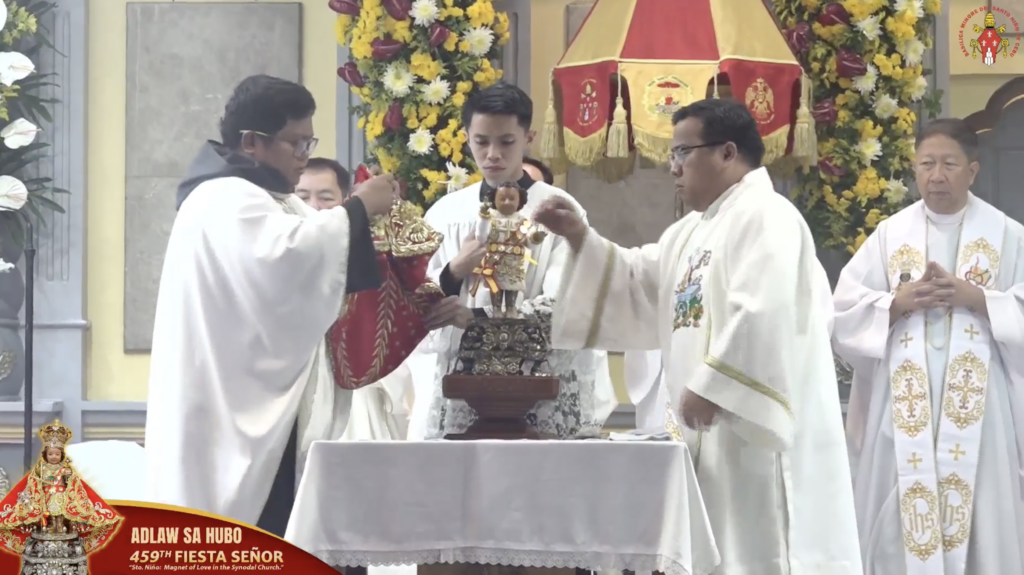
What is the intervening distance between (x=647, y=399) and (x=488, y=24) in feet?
7.70

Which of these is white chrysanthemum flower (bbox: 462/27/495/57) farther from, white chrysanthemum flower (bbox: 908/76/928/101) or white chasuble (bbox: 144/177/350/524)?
white chasuble (bbox: 144/177/350/524)

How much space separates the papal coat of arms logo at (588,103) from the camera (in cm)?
767

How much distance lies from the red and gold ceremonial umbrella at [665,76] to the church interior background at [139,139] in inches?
42.4

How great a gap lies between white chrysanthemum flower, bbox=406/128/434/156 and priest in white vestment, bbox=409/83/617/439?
1.99 m

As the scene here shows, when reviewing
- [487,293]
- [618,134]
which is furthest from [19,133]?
[487,293]

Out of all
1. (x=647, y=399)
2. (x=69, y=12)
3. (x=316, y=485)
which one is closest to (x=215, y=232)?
(x=316, y=485)

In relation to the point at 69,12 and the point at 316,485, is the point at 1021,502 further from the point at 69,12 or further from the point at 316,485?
the point at 69,12

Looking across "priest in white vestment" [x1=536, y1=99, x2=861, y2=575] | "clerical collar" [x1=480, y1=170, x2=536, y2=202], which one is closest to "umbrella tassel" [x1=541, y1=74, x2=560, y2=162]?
"clerical collar" [x1=480, y1=170, x2=536, y2=202]

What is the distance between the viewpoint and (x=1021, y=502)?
6.72 m

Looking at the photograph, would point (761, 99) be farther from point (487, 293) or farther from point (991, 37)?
point (487, 293)

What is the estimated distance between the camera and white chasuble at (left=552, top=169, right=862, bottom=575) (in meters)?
4.55

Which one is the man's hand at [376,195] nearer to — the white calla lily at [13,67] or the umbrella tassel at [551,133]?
the umbrella tassel at [551,133]

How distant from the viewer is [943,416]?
267 inches

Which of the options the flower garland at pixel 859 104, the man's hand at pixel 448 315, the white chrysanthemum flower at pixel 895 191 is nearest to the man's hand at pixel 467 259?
the man's hand at pixel 448 315
